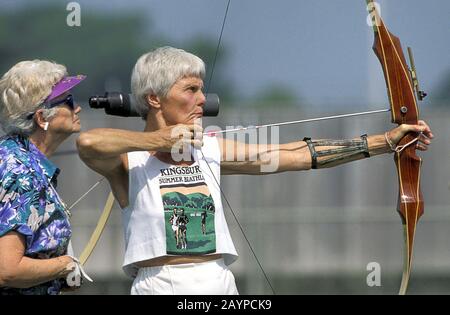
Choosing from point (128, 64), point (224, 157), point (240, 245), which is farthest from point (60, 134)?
point (240, 245)

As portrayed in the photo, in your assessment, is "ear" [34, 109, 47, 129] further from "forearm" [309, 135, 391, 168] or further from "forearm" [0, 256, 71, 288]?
"forearm" [309, 135, 391, 168]

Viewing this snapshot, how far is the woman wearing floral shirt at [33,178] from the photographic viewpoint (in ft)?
8.07

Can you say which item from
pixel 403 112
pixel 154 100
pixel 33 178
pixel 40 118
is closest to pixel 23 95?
pixel 40 118

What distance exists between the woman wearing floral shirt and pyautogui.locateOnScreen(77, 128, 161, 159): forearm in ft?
0.22

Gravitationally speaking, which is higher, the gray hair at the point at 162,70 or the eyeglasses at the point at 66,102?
the gray hair at the point at 162,70

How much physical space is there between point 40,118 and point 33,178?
159 mm

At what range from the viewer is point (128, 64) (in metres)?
4.34

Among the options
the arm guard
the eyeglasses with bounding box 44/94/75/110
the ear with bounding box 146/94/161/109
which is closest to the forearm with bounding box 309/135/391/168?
the arm guard

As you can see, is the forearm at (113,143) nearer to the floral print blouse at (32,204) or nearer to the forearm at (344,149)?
the floral print blouse at (32,204)

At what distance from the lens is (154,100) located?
107 inches

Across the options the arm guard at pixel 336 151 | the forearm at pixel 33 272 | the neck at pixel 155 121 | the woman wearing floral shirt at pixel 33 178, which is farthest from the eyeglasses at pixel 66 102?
the arm guard at pixel 336 151

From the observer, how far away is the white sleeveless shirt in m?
2.61

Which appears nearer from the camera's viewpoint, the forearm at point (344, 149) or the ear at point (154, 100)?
the ear at point (154, 100)
